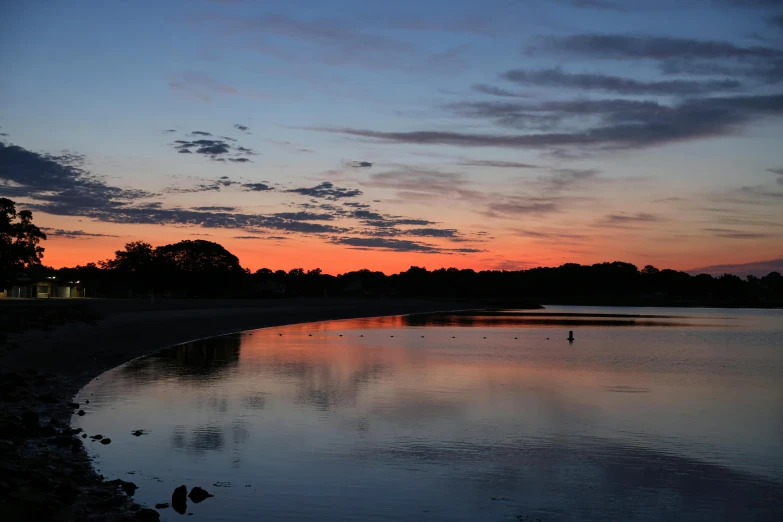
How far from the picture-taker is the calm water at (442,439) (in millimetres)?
11508

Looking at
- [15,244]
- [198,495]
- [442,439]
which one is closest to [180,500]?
[198,495]

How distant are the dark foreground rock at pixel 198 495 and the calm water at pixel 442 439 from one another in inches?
9.0

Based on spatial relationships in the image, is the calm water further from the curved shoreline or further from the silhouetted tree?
the silhouetted tree

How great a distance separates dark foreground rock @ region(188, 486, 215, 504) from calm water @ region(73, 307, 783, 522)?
Result: 0.75 feet

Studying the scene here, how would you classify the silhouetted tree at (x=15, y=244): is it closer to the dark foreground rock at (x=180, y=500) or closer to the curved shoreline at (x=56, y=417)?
the curved shoreline at (x=56, y=417)

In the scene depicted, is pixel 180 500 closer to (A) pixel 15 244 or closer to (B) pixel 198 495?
(B) pixel 198 495

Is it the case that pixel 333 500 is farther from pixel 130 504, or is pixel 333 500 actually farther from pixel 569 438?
pixel 569 438

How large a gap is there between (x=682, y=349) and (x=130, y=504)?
44.4 meters

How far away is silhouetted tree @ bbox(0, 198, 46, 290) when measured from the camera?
69188 millimetres

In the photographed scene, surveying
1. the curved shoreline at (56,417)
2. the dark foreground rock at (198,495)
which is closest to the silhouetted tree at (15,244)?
the curved shoreline at (56,417)

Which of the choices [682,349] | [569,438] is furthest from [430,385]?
[682,349]

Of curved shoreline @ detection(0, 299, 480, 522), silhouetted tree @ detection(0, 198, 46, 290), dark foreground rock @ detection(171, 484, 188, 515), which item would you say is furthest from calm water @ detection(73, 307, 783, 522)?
silhouetted tree @ detection(0, 198, 46, 290)

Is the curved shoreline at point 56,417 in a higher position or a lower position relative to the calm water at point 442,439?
higher

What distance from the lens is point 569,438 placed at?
16.9 m
